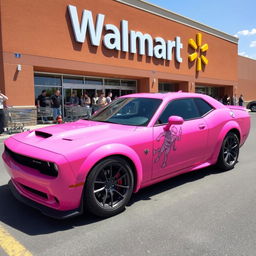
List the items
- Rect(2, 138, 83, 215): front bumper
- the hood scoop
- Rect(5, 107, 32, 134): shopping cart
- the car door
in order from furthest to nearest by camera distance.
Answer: Rect(5, 107, 32, 134): shopping cart
the car door
the hood scoop
Rect(2, 138, 83, 215): front bumper

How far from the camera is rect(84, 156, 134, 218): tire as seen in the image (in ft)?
10.4

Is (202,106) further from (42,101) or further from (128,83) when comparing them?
(128,83)

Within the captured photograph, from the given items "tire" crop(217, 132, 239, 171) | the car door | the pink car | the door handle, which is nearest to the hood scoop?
the pink car

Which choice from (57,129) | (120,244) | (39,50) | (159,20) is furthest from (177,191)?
(159,20)

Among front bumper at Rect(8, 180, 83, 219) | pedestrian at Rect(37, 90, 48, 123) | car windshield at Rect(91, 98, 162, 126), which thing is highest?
pedestrian at Rect(37, 90, 48, 123)

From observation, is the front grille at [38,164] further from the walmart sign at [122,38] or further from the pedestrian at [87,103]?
the walmart sign at [122,38]

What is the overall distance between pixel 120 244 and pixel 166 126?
1823 millimetres

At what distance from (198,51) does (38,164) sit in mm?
24563

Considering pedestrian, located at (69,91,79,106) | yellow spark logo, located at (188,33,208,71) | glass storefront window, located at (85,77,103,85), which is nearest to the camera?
pedestrian, located at (69,91,79,106)

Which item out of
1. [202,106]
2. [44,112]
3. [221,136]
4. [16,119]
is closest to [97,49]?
[44,112]

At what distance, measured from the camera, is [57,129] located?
152 inches

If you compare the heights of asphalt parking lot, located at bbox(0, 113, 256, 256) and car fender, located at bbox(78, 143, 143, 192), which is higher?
car fender, located at bbox(78, 143, 143, 192)

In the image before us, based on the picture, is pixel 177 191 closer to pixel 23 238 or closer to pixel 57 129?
pixel 57 129

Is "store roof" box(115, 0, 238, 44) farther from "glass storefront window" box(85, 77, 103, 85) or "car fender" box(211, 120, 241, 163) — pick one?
"car fender" box(211, 120, 241, 163)
